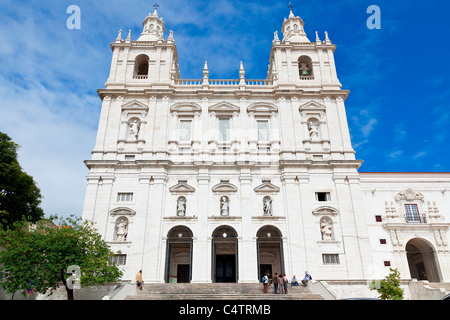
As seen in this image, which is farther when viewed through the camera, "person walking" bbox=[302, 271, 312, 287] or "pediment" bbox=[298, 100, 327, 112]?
"pediment" bbox=[298, 100, 327, 112]

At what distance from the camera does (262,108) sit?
111 ft

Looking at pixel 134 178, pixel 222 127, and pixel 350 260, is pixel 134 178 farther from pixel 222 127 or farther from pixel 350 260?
pixel 350 260

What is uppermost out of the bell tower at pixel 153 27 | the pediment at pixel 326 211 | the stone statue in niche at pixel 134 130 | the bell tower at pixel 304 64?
the bell tower at pixel 153 27

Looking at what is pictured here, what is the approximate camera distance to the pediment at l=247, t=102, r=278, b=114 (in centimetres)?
3356

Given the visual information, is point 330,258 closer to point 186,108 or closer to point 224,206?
point 224,206

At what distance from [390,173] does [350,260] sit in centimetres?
1001

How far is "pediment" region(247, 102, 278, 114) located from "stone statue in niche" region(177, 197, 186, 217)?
11197 millimetres

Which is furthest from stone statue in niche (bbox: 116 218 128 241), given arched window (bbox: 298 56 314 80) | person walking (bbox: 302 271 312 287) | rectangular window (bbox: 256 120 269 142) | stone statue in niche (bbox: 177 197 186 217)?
arched window (bbox: 298 56 314 80)

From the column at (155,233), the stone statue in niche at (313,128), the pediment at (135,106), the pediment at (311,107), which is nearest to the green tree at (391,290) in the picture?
the stone statue in niche at (313,128)

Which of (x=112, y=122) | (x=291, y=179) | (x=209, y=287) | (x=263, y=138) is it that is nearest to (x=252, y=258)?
(x=209, y=287)

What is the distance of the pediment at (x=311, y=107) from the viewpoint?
3369cm

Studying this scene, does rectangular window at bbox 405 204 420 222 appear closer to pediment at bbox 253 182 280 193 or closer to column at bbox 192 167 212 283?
pediment at bbox 253 182 280 193

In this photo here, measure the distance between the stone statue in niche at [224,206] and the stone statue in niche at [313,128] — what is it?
35.9ft

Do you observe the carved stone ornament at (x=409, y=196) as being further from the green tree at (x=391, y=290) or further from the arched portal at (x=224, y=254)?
the arched portal at (x=224, y=254)
